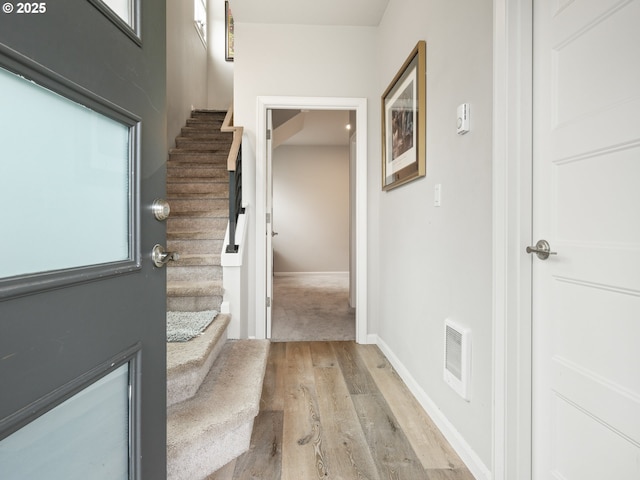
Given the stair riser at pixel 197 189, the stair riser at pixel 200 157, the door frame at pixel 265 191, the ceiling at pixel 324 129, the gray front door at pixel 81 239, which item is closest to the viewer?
the gray front door at pixel 81 239

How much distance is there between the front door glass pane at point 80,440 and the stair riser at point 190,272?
1.92 meters

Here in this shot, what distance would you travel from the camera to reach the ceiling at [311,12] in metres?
2.63

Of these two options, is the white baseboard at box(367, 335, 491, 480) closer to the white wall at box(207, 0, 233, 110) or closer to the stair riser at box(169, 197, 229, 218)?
the stair riser at box(169, 197, 229, 218)

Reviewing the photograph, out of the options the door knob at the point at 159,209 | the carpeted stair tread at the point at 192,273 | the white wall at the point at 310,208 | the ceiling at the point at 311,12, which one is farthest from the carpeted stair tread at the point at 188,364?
the white wall at the point at 310,208

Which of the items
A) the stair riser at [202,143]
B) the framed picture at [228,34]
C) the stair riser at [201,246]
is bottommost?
the stair riser at [201,246]

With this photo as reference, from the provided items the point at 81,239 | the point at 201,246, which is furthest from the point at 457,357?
the point at 201,246

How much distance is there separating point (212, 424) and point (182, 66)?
16.1 ft

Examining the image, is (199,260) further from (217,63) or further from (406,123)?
(217,63)

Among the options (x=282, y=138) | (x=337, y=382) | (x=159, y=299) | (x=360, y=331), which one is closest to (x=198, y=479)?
(x=159, y=299)

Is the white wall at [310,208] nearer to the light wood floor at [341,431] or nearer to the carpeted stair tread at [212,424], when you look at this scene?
the light wood floor at [341,431]

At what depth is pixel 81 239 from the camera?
0.68 m

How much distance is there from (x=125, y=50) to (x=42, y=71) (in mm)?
251

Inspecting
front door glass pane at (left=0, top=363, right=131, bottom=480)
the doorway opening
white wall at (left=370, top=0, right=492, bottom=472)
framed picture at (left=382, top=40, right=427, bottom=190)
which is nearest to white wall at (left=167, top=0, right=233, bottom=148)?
the doorway opening

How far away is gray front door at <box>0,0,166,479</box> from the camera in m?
0.53
